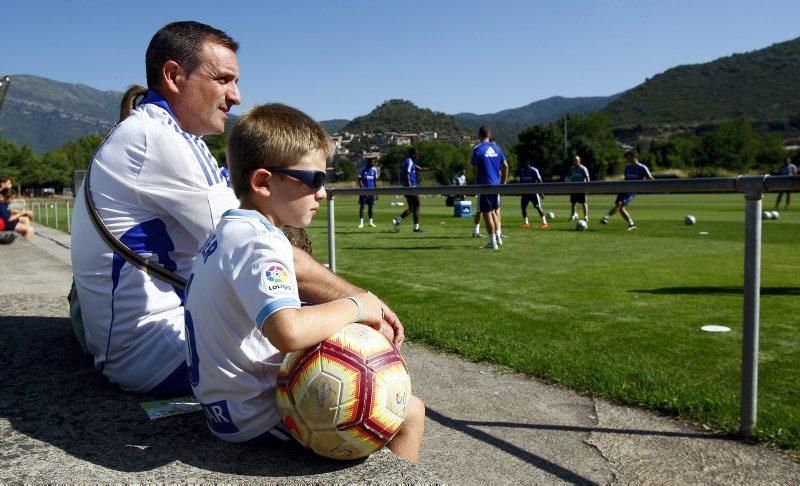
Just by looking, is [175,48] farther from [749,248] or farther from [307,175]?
[749,248]

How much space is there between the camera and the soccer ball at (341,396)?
174cm

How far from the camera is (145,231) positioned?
2.38 m

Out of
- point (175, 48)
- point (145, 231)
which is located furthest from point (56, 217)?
point (145, 231)

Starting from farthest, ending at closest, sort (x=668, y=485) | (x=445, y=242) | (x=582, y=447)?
(x=445, y=242) → (x=582, y=447) → (x=668, y=485)

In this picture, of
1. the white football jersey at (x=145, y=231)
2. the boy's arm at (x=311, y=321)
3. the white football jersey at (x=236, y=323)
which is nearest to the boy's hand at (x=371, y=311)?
the boy's arm at (x=311, y=321)

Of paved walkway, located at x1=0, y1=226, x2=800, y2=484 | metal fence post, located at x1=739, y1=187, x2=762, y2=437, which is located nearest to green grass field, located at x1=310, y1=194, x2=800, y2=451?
metal fence post, located at x1=739, y1=187, x2=762, y2=437

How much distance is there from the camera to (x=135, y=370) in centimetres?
240

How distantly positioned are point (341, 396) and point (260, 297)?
0.36 metres

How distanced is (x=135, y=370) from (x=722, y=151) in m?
126

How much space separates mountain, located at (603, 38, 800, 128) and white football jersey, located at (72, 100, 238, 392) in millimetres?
179299

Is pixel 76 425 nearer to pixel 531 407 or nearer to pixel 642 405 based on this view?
pixel 531 407

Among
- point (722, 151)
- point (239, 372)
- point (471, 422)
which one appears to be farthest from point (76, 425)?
point (722, 151)

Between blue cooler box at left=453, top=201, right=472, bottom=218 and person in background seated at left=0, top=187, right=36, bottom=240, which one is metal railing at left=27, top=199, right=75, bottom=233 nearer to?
person in background seated at left=0, top=187, right=36, bottom=240

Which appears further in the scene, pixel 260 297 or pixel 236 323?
pixel 236 323
